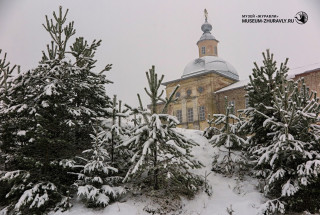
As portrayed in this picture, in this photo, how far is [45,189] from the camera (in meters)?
7.54

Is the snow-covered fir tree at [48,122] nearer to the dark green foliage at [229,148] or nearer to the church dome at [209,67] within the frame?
the dark green foliage at [229,148]

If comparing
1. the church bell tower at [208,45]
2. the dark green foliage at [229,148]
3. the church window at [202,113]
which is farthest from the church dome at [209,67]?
the dark green foliage at [229,148]

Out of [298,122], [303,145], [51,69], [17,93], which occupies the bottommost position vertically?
[303,145]

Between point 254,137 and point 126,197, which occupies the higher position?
point 254,137

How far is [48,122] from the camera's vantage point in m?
8.27

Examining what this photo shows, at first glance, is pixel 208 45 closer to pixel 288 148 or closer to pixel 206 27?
pixel 206 27

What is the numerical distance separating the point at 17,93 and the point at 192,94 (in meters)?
25.5

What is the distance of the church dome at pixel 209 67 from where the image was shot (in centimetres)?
3403

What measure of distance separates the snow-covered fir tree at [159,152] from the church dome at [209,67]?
25.2 meters

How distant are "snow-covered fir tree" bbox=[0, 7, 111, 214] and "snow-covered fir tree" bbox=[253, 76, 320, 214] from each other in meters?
5.93

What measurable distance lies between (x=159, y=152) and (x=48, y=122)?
3.55 m

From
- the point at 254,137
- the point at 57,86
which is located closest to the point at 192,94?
the point at 254,137

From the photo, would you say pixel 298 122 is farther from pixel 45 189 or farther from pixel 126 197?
pixel 45 189

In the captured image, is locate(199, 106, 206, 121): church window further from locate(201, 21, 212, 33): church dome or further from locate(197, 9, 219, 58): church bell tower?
locate(201, 21, 212, 33): church dome
